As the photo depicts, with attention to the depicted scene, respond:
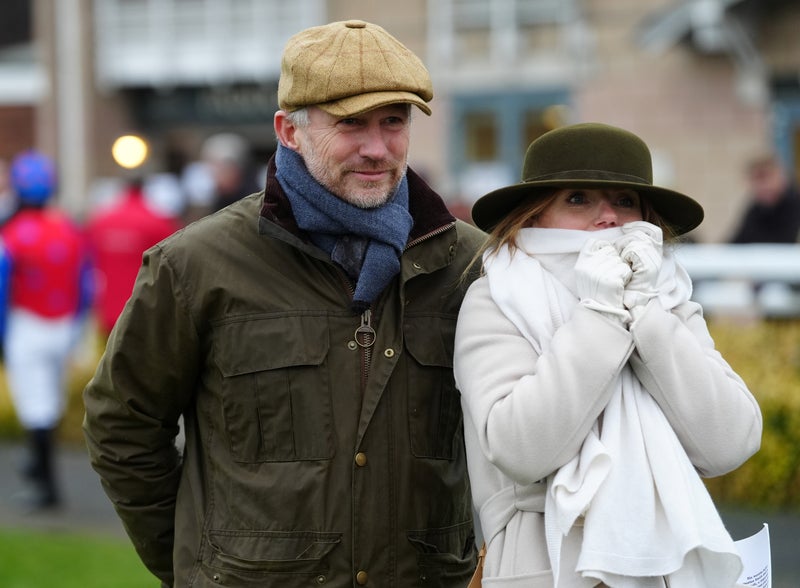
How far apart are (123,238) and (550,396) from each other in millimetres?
7589

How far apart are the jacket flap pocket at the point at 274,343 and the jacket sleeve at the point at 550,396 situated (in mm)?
470

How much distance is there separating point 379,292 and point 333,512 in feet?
1.72

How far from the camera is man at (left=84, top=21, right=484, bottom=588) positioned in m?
3.18

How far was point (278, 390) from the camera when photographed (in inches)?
126

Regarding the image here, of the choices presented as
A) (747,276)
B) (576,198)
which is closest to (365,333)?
(576,198)

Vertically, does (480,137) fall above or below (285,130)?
below

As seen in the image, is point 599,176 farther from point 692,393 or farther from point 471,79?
point 471,79

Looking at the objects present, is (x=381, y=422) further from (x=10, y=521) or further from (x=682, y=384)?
(x=10, y=521)

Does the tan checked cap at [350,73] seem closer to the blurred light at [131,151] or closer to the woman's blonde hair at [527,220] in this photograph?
the woman's blonde hair at [527,220]

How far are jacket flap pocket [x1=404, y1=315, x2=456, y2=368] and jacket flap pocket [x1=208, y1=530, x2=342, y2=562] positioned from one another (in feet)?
1.53

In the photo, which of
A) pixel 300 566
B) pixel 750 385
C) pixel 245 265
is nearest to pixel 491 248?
pixel 245 265

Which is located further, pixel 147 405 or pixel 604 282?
pixel 147 405

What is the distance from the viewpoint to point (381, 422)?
322cm

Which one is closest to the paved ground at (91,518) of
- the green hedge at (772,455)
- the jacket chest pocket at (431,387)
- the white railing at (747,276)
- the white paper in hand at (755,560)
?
the green hedge at (772,455)
